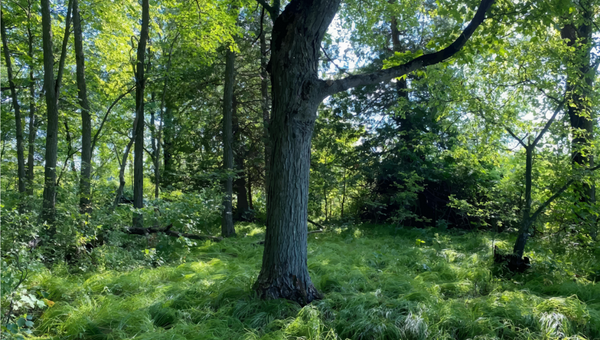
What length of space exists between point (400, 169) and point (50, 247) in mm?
8216

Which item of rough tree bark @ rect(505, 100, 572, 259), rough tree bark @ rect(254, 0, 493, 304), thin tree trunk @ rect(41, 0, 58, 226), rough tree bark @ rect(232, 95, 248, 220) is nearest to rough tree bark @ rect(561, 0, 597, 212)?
rough tree bark @ rect(505, 100, 572, 259)

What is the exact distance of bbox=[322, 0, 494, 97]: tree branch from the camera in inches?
139

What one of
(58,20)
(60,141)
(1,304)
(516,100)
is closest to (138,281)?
(1,304)

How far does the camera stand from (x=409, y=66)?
3.71 metres

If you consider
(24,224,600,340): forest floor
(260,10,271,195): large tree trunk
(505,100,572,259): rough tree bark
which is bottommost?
(24,224,600,340): forest floor

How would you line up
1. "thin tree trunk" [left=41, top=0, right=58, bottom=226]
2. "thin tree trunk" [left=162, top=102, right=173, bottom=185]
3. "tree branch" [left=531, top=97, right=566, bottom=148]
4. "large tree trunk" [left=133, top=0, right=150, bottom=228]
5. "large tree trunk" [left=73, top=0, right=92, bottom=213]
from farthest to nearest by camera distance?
"thin tree trunk" [left=162, top=102, right=173, bottom=185]
"large tree trunk" [left=133, top=0, right=150, bottom=228]
"large tree trunk" [left=73, top=0, right=92, bottom=213]
"thin tree trunk" [left=41, top=0, right=58, bottom=226]
"tree branch" [left=531, top=97, right=566, bottom=148]

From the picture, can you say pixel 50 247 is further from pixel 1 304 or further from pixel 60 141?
pixel 60 141

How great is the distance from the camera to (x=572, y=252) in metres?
5.37

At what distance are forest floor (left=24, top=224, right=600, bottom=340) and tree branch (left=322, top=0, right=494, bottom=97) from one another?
2201 mm

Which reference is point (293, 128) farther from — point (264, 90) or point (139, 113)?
point (264, 90)

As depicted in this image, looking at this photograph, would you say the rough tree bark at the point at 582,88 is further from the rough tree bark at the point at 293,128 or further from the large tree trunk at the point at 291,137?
the large tree trunk at the point at 291,137


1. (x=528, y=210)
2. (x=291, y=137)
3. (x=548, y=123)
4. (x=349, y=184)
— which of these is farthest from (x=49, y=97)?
(x=349, y=184)

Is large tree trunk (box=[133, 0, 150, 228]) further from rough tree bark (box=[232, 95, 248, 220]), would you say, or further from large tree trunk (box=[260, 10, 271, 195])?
rough tree bark (box=[232, 95, 248, 220])

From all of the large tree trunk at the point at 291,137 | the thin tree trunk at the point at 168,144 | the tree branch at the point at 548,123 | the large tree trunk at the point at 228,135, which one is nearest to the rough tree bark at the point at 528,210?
the tree branch at the point at 548,123
